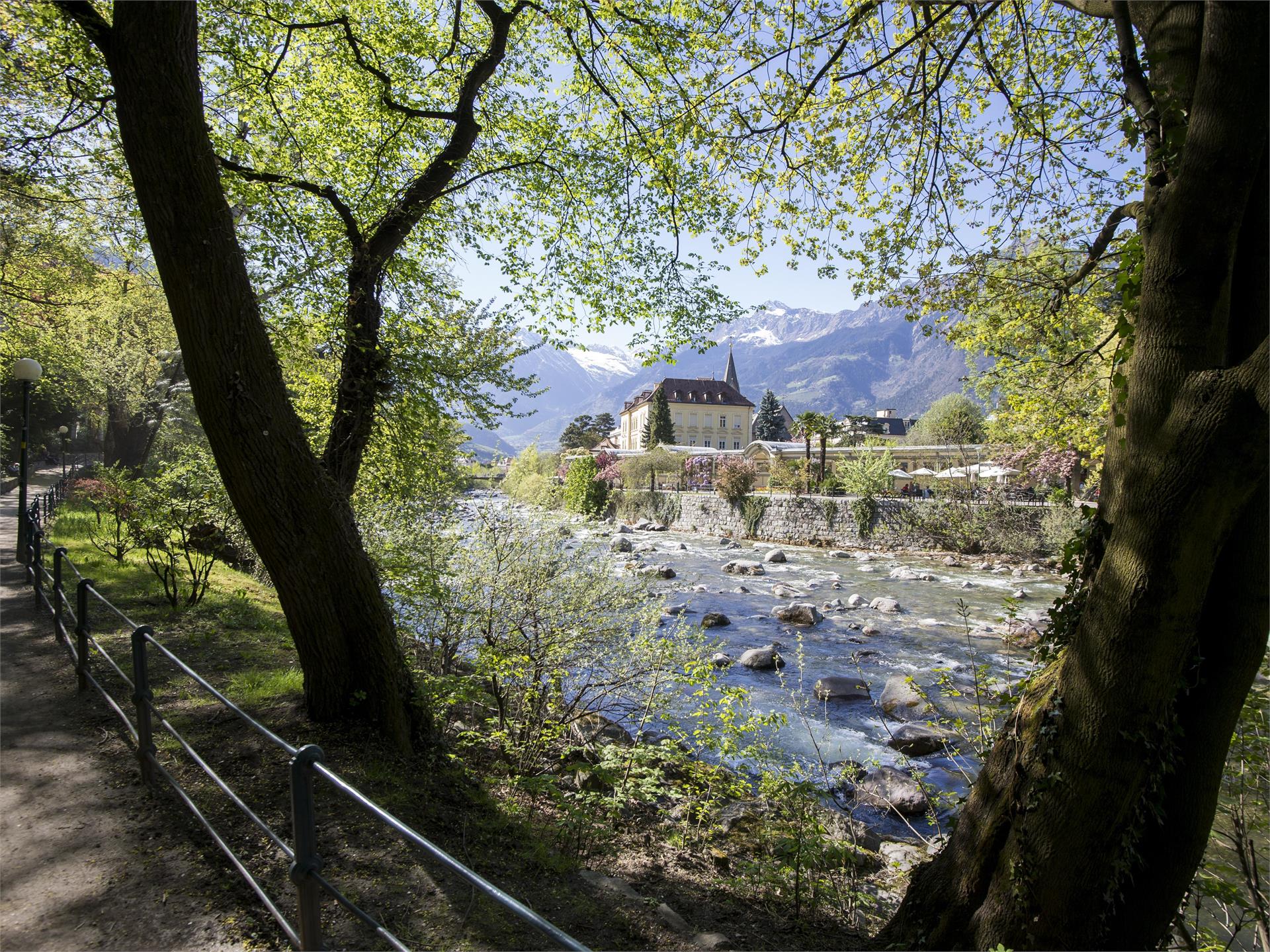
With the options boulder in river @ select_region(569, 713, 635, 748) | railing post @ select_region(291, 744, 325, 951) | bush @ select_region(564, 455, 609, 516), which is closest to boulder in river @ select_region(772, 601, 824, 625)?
boulder in river @ select_region(569, 713, 635, 748)

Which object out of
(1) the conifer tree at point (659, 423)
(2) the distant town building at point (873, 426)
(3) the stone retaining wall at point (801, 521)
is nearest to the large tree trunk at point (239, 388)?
(3) the stone retaining wall at point (801, 521)

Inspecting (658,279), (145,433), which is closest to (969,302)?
(658,279)

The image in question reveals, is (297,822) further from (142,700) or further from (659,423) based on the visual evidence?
(659,423)

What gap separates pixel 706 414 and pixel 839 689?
83496 mm

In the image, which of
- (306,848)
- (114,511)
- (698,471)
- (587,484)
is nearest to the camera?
(306,848)

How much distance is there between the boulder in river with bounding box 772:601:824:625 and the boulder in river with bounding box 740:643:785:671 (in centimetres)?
362

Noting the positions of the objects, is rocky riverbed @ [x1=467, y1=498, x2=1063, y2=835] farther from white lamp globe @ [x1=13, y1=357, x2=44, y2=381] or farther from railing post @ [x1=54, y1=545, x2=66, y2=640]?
white lamp globe @ [x1=13, y1=357, x2=44, y2=381]

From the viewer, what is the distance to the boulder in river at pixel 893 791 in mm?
7000

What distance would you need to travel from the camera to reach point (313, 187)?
5777mm

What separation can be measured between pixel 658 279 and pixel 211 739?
5724 millimetres

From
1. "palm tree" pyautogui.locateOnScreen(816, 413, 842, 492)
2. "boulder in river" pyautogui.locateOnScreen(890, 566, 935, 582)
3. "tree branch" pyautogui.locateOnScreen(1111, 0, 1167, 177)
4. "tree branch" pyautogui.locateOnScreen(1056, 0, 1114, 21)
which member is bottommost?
"boulder in river" pyautogui.locateOnScreen(890, 566, 935, 582)

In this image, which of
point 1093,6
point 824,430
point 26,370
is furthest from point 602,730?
point 824,430

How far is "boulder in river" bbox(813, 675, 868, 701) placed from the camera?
10.3m

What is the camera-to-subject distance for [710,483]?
5328cm
